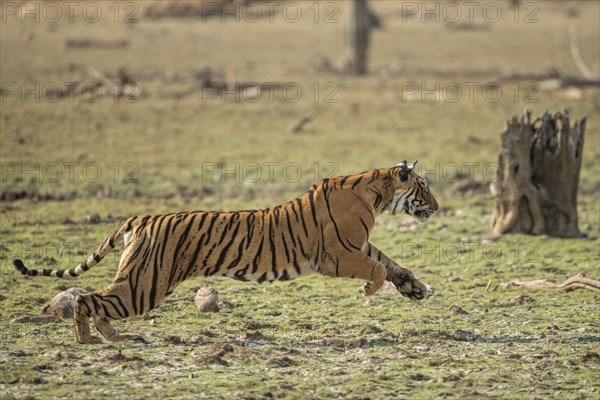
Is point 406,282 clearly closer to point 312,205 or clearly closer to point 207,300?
point 312,205

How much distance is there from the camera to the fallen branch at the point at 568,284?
9.53m

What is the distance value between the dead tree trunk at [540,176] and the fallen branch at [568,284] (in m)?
2.32

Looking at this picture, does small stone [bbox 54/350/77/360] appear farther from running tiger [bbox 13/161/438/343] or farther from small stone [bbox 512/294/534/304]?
small stone [bbox 512/294/534/304]

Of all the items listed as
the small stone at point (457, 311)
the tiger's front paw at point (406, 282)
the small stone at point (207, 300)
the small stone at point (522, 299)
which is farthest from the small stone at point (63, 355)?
the small stone at point (522, 299)

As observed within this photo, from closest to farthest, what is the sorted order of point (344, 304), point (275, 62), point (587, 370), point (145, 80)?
point (587, 370) → point (344, 304) → point (145, 80) → point (275, 62)

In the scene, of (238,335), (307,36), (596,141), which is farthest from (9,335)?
(307,36)

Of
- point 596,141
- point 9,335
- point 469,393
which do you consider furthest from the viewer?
point 596,141

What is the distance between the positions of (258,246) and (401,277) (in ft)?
4.00

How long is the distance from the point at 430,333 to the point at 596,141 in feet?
34.4

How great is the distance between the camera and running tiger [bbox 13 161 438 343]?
24.9 feet

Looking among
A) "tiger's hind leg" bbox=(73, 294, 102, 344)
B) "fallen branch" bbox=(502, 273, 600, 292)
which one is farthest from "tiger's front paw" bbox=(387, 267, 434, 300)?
"tiger's hind leg" bbox=(73, 294, 102, 344)

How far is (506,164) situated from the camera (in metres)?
12.1

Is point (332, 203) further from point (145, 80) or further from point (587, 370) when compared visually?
point (145, 80)

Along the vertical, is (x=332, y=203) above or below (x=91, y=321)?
above
